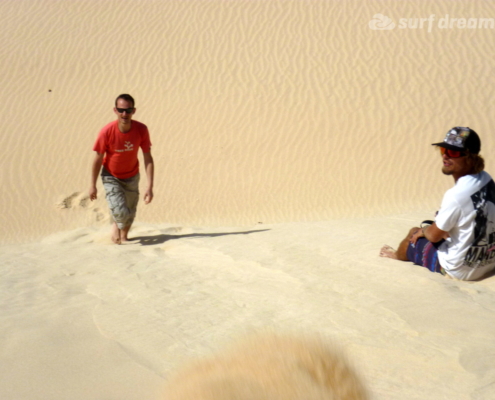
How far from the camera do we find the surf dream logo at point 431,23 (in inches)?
626

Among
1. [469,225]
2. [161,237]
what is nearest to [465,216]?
[469,225]

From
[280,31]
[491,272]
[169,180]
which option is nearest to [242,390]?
[491,272]

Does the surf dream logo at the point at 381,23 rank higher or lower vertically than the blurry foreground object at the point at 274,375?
higher

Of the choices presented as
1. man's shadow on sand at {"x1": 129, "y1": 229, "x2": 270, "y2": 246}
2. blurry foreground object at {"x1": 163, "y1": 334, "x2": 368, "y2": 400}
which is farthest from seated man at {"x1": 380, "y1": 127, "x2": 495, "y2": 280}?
man's shadow on sand at {"x1": 129, "y1": 229, "x2": 270, "y2": 246}

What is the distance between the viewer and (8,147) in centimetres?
1226

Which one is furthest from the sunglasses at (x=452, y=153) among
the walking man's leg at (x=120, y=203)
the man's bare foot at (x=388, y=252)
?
the walking man's leg at (x=120, y=203)

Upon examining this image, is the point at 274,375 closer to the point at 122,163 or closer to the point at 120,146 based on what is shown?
the point at 120,146

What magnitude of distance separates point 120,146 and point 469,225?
3.92m

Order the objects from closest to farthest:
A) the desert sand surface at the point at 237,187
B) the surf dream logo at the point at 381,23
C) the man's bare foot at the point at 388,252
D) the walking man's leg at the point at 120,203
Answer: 1. the desert sand surface at the point at 237,187
2. the man's bare foot at the point at 388,252
3. the walking man's leg at the point at 120,203
4. the surf dream logo at the point at 381,23

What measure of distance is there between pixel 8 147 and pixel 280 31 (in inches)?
354

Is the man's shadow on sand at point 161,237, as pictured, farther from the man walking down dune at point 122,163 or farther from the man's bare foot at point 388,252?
the man's bare foot at point 388,252

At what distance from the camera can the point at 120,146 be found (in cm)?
592

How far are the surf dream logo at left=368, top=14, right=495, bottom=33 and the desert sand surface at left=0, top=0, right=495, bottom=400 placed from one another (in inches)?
2.8

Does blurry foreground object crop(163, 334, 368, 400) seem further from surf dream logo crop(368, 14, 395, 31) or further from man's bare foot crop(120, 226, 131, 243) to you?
surf dream logo crop(368, 14, 395, 31)
